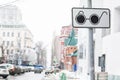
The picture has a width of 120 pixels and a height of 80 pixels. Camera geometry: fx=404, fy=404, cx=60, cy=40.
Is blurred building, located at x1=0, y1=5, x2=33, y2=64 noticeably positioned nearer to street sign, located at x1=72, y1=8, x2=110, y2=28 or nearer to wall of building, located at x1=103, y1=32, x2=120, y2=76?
wall of building, located at x1=103, y1=32, x2=120, y2=76

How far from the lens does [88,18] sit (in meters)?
7.89

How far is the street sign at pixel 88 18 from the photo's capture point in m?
7.88

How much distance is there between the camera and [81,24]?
25.9 feet

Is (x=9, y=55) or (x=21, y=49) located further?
(x=21, y=49)

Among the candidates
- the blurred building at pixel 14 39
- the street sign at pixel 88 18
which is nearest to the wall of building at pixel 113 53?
the street sign at pixel 88 18

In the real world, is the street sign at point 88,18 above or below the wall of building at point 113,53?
above

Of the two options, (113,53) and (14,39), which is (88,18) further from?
(14,39)

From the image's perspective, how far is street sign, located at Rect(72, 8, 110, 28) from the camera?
7883 millimetres

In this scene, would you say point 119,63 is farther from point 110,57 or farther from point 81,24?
point 81,24

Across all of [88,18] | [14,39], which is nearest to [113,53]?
[88,18]

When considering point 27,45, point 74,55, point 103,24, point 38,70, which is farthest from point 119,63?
Answer: point 27,45

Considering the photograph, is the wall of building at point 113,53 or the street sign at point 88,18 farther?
→ the wall of building at point 113,53

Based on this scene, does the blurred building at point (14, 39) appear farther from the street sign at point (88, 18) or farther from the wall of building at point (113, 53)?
the street sign at point (88, 18)

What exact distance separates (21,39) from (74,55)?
188 feet
